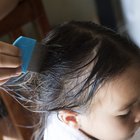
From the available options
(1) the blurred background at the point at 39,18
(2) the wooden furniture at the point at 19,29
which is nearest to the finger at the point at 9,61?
(1) the blurred background at the point at 39,18

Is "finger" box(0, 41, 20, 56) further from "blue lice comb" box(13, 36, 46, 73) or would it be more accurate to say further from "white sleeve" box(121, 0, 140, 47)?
"white sleeve" box(121, 0, 140, 47)

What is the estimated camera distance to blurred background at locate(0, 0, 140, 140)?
1.31 metres

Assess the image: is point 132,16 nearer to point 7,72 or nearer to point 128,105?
point 128,105

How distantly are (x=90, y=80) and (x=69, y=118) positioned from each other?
0.11m

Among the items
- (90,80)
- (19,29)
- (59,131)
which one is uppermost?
(19,29)

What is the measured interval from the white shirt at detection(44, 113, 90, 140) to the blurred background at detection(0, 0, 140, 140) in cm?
44

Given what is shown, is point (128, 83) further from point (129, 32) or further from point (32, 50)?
point (129, 32)

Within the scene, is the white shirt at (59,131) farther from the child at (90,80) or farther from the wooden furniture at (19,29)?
the wooden furniture at (19,29)

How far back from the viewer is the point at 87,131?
2.53 ft

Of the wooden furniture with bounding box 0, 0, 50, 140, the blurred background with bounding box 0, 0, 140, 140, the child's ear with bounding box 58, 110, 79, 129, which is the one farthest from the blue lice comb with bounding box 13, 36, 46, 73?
the wooden furniture with bounding box 0, 0, 50, 140

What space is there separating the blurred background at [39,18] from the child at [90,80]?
459 mm

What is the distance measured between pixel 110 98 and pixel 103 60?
0.25ft

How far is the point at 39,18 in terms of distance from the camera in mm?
1429

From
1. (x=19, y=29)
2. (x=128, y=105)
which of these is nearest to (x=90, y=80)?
(x=128, y=105)
